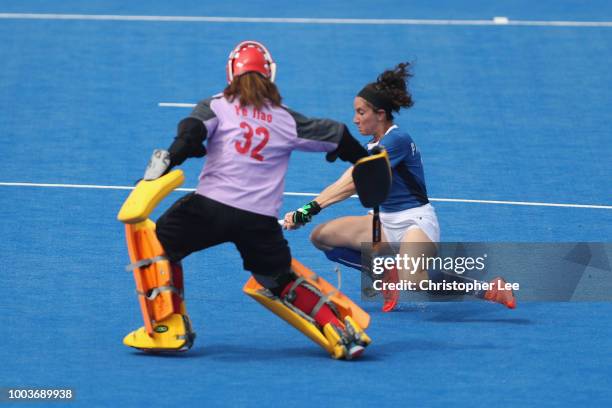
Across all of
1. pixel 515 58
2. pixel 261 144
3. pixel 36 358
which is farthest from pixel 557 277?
pixel 515 58

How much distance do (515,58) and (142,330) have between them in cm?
788

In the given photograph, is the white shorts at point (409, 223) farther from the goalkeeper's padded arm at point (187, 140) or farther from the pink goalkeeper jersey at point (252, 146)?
the goalkeeper's padded arm at point (187, 140)

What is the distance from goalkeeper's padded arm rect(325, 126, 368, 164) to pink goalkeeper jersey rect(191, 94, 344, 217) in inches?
1.9

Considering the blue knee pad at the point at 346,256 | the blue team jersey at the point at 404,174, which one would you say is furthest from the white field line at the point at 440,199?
the blue team jersey at the point at 404,174

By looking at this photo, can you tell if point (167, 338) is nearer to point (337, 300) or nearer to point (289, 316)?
point (289, 316)

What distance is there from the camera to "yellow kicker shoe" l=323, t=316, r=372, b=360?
7574 millimetres

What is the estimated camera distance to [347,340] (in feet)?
24.9

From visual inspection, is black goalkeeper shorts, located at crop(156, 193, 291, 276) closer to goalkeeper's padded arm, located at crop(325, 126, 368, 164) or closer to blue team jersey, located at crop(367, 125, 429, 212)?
goalkeeper's padded arm, located at crop(325, 126, 368, 164)

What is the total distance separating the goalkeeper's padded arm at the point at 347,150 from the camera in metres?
7.66

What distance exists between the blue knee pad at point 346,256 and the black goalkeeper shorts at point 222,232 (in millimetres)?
1338

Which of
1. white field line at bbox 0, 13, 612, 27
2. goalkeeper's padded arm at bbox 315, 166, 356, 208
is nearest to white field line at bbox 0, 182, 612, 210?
goalkeeper's padded arm at bbox 315, 166, 356, 208

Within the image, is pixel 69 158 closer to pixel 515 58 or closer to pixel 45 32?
pixel 45 32

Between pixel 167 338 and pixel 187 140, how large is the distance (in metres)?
1.14

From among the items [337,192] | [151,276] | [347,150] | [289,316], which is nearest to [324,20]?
[337,192]
